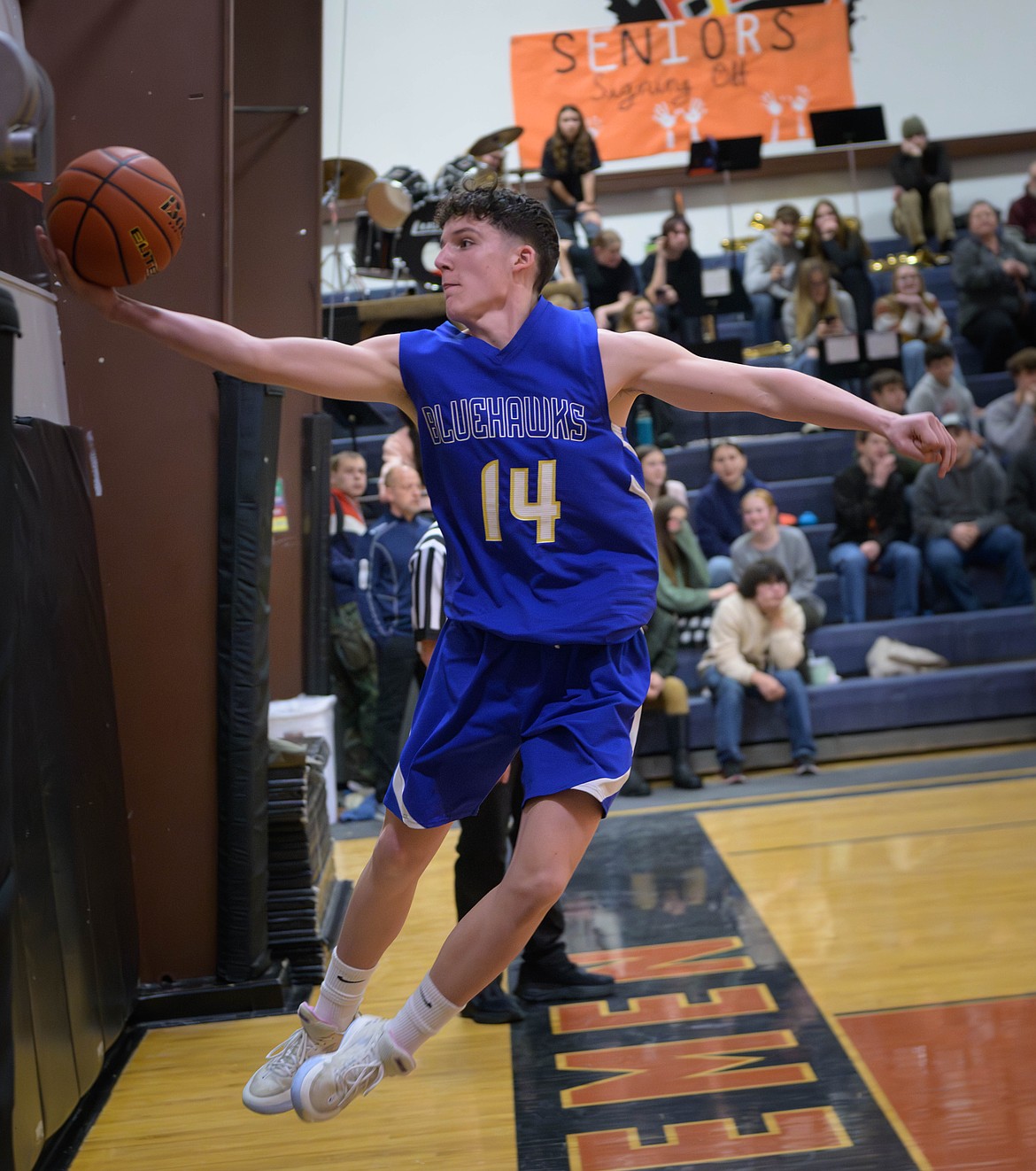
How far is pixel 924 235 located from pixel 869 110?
1469mm

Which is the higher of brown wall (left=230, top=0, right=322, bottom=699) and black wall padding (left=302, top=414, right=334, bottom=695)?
brown wall (left=230, top=0, right=322, bottom=699)

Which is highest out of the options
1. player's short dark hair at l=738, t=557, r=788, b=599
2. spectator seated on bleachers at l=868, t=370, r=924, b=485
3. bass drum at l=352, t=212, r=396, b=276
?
bass drum at l=352, t=212, r=396, b=276

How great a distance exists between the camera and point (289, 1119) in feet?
12.0

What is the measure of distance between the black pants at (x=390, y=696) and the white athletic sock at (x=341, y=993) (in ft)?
13.7

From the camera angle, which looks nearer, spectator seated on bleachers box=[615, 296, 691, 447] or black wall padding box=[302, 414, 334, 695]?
black wall padding box=[302, 414, 334, 695]

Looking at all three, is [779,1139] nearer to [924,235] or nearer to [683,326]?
[683,326]

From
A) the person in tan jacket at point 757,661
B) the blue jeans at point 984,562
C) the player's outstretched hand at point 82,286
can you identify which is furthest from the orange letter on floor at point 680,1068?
the blue jeans at point 984,562

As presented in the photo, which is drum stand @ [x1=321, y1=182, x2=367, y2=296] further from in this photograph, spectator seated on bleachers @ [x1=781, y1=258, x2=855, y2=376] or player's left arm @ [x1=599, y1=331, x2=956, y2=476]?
player's left arm @ [x1=599, y1=331, x2=956, y2=476]

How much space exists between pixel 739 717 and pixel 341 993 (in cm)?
488

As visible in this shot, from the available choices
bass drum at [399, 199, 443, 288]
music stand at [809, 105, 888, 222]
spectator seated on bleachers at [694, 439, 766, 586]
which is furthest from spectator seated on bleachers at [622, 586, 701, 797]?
music stand at [809, 105, 888, 222]

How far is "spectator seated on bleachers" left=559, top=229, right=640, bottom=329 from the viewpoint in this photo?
1065 cm

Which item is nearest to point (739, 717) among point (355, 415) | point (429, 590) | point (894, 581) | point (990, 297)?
point (894, 581)

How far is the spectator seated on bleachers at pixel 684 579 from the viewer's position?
7719mm

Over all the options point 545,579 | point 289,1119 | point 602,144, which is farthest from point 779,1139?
point 602,144
